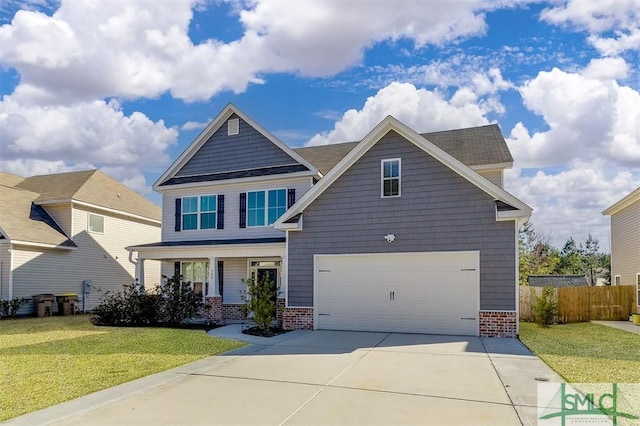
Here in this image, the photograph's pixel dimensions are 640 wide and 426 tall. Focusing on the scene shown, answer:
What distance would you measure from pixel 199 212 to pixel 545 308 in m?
13.4

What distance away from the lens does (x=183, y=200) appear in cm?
1939

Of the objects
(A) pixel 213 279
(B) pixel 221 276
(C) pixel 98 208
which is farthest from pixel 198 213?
(C) pixel 98 208

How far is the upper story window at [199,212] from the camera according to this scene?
61.8 feet

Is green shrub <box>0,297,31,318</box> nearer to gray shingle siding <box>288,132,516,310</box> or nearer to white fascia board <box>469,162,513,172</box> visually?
gray shingle siding <box>288,132,516,310</box>

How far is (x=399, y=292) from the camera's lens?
13594 mm

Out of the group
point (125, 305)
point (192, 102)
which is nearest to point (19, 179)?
point (192, 102)

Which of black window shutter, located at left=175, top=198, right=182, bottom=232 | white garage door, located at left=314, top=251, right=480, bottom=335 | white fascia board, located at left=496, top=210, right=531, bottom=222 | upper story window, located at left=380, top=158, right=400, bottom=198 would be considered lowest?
white garage door, located at left=314, top=251, right=480, bottom=335

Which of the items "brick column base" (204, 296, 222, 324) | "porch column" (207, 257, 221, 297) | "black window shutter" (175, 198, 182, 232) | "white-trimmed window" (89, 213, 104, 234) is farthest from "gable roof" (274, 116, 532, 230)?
"white-trimmed window" (89, 213, 104, 234)

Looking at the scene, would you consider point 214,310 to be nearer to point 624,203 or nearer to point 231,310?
point 231,310

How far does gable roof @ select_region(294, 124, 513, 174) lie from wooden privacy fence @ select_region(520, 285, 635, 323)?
5084 millimetres

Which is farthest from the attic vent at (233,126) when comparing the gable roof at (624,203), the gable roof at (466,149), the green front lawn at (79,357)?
the gable roof at (624,203)

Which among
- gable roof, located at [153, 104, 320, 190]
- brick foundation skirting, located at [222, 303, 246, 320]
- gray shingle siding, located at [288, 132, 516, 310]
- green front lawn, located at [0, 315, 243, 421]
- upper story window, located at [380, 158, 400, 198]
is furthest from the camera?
brick foundation skirting, located at [222, 303, 246, 320]

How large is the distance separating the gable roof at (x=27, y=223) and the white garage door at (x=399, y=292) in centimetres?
1328

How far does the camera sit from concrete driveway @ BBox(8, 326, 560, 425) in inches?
225
